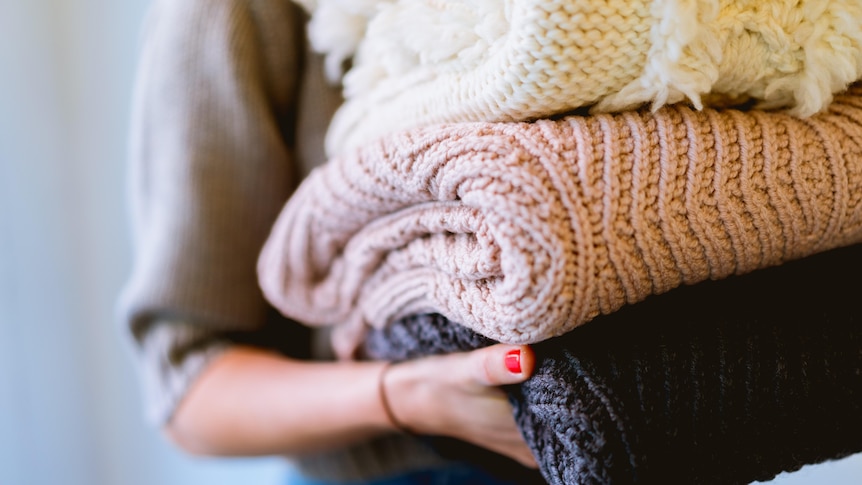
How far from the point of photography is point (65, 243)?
99 cm

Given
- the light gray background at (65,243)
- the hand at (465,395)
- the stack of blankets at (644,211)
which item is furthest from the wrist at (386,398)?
the light gray background at (65,243)

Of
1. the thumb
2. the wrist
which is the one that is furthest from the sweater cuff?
the thumb

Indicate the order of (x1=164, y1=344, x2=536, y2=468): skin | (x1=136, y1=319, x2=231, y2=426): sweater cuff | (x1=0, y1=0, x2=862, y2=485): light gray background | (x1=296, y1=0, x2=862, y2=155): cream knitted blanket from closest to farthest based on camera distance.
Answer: (x1=296, y1=0, x2=862, y2=155): cream knitted blanket → (x1=164, y1=344, x2=536, y2=468): skin → (x1=136, y1=319, x2=231, y2=426): sweater cuff → (x1=0, y1=0, x2=862, y2=485): light gray background

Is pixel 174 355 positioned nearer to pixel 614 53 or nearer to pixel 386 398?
pixel 386 398

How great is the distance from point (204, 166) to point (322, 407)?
203 millimetres

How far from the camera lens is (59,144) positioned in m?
0.94

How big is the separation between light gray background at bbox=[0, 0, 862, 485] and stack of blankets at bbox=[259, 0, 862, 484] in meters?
0.63

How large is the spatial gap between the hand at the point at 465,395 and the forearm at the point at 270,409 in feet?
0.14

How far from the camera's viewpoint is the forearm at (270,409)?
482 millimetres

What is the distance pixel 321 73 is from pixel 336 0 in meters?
0.11

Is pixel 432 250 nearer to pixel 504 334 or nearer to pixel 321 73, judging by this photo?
pixel 504 334

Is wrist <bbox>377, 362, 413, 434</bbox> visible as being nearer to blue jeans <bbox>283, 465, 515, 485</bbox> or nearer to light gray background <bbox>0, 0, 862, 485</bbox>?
blue jeans <bbox>283, 465, 515, 485</bbox>

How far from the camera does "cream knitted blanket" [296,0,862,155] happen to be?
255 millimetres

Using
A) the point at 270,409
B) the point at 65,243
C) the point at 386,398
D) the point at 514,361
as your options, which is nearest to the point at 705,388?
the point at 514,361
